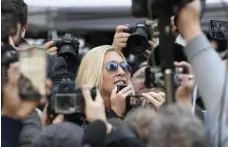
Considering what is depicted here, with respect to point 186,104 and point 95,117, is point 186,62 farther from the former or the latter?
point 95,117

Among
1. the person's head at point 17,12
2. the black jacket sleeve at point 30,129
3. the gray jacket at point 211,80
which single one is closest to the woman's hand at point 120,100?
the person's head at point 17,12

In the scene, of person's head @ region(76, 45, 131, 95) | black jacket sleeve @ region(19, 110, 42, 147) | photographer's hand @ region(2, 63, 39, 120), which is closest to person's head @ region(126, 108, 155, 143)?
black jacket sleeve @ region(19, 110, 42, 147)

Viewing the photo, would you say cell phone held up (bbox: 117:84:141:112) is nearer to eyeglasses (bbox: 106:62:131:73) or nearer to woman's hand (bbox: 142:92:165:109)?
woman's hand (bbox: 142:92:165:109)

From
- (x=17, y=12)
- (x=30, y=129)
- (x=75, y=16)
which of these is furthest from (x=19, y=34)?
(x=75, y=16)

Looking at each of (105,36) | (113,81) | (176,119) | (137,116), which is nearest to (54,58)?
(113,81)

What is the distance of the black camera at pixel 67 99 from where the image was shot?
11.6ft

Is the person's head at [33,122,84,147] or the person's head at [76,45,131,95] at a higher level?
the person's head at [33,122,84,147]

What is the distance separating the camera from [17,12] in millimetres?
4211

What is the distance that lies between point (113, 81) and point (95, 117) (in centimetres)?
153

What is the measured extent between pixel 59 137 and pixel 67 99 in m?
0.23

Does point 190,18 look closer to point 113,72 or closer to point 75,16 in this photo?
point 113,72

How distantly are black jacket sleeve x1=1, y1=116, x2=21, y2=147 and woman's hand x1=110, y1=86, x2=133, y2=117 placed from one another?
3.93ft

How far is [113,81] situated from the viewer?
197 inches

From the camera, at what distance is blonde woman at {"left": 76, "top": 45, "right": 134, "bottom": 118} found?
195 inches
